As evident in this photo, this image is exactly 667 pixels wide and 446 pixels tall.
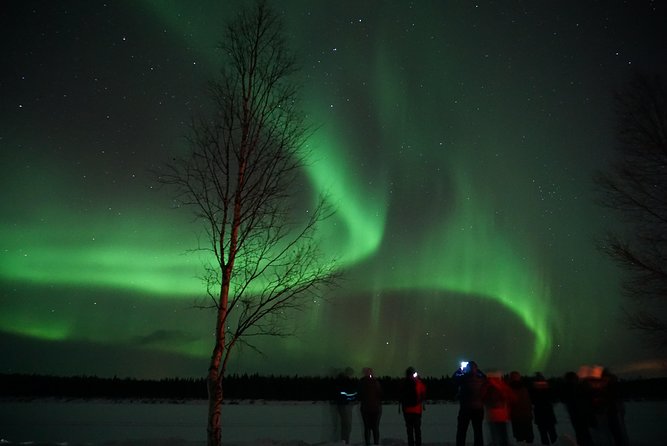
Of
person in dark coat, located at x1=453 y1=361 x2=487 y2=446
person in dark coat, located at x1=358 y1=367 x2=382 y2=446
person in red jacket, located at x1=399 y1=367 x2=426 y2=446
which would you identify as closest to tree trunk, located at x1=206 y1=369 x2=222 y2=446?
person in dark coat, located at x1=358 y1=367 x2=382 y2=446

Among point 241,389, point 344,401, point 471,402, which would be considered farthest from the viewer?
point 241,389

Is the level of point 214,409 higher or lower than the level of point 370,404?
higher

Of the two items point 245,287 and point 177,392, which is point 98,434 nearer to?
point 245,287

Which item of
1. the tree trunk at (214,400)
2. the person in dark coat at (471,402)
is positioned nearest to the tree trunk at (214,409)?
the tree trunk at (214,400)

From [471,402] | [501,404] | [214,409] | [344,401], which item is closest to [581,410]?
[501,404]

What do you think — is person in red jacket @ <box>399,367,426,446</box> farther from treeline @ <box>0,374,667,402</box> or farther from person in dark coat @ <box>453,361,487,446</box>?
treeline @ <box>0,374,667,402</box>

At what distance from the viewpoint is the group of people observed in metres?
10.1

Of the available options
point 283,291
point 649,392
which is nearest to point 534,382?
point 283,291

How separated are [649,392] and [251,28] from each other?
52.2 meters

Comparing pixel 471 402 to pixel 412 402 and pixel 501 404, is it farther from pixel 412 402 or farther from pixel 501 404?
pixel 412 402

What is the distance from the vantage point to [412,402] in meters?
10.6

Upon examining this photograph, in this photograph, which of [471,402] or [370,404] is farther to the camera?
[370,404]

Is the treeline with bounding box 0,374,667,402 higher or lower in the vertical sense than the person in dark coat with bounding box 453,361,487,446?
lower

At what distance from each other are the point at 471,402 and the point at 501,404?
998mm
